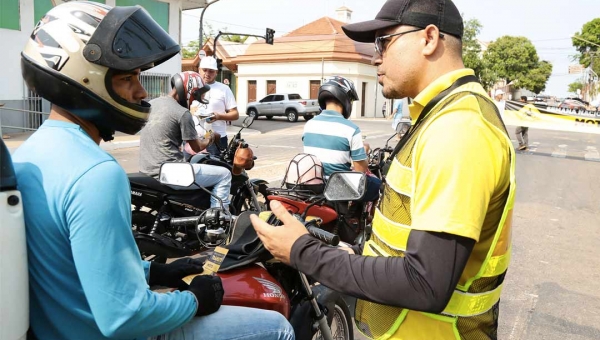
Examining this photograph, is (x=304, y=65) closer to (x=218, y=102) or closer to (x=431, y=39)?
(x=218, y=102)

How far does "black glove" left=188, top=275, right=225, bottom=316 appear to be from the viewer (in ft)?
5.93

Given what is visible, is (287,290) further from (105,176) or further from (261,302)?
(105,176)

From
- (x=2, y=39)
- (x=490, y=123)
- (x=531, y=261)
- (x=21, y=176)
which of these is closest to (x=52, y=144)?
(x=21, y=176)

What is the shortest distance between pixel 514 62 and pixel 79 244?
8016 cm

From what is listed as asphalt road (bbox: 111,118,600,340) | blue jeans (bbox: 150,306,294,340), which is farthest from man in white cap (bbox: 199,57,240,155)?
blue jeans (bbox: 150,306,294,340)

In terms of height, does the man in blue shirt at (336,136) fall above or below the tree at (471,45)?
Result: below

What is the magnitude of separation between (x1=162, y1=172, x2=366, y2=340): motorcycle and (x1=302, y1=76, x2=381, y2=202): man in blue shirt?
6.53ft

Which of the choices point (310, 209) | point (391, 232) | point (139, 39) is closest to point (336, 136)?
point (310, 209)

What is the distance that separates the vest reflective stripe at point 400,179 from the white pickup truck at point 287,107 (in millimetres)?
28729

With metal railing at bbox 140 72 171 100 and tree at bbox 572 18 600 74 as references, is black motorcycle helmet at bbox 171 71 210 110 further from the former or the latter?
tree at bbox 572 18 600 74

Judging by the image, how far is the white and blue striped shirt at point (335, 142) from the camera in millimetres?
4555

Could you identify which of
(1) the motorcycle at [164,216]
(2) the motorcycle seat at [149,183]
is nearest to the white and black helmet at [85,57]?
(1) the motorcycle at [164,216]

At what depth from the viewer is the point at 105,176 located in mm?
1458

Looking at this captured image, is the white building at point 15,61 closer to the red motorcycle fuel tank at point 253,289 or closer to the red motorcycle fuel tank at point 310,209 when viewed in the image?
the red motorcycle fuel tank at point 310,209
